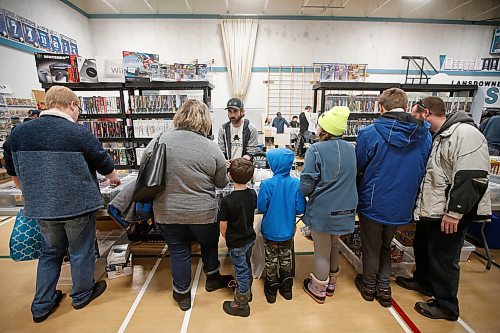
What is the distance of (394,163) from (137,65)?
136 inches

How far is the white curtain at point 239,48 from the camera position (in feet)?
30.3

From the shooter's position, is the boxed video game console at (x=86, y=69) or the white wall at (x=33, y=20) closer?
the boxed video game console at (x=86, y=69)

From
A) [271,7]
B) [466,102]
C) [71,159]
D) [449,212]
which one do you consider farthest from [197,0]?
[449,212]

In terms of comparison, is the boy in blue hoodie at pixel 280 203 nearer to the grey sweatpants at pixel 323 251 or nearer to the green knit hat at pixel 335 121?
the grey sweatpants at pixel 323 251

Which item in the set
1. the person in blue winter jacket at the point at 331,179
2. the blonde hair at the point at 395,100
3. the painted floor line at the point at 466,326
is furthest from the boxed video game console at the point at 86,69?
the painted floor line at the point at 466,326

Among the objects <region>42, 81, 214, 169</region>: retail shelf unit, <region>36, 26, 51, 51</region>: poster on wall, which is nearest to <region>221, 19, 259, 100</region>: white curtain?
<region>36, 26, 51, 51</region>: poster on wall

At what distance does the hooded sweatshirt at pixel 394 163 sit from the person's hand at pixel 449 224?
0.22 meters

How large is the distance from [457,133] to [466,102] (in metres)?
4.00

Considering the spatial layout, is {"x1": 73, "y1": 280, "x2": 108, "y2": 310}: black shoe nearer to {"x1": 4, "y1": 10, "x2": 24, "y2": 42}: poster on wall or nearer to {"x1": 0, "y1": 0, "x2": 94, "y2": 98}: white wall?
{"x1": 0, "y1": 0, "x2": 94, "y2": 98}: white wall

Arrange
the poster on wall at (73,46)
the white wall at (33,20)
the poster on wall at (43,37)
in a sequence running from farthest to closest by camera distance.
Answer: the poster on wall at (73,46) → the poster on wall at (43,37) → the white wall at (33,20)

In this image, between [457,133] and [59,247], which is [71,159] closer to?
Result: [59,247]

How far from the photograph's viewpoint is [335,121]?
1831mm

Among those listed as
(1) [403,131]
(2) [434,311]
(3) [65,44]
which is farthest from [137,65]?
(3) [65,44]

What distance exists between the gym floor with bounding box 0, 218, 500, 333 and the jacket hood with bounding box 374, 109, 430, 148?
1.38 metres
